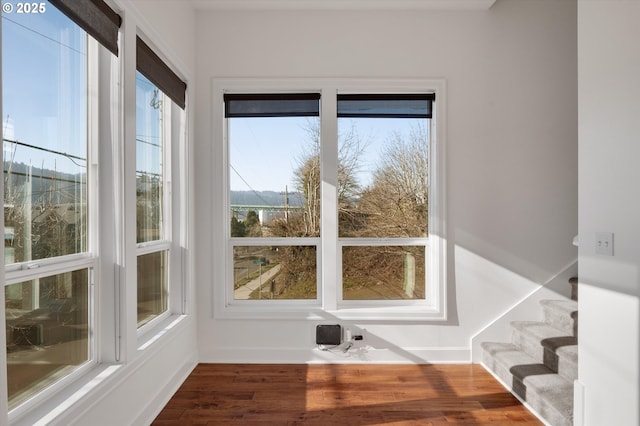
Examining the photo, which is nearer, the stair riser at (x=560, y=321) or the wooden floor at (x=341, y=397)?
the wooden floor at (x=341, y=397)

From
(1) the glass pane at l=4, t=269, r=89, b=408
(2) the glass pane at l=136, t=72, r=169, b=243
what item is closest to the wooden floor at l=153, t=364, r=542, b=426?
(1) the glass pane at l=4, t=269, r=89, b=408

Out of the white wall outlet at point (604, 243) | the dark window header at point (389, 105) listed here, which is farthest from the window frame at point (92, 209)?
the white wall outlet at point (604, 243)

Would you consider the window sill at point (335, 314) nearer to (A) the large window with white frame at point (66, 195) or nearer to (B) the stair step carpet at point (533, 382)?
(B) the stair step carpet at point (533, 382)

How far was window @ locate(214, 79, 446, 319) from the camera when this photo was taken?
361 centimetres

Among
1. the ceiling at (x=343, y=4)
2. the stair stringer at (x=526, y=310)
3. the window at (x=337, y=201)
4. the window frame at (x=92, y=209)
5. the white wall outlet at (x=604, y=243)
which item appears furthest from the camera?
the window at (x=337, y=201)

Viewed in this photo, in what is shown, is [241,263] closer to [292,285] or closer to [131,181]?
[292,285]

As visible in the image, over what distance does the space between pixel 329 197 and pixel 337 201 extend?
0.09 meters

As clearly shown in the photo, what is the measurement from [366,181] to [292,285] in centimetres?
114

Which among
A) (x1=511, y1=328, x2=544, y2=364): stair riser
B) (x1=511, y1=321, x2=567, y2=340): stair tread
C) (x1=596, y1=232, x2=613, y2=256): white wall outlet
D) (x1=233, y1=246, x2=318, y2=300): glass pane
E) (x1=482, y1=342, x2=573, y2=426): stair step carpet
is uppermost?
(x1=596, y1=232, x2=613, y2=256): white wall outlet

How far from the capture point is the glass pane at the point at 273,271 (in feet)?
12.0

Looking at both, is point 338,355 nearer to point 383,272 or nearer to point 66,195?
point 383,272

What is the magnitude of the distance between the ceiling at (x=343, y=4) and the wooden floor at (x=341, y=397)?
3012 millimetres

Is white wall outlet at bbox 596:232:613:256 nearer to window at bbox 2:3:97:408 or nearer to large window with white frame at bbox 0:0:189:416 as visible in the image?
large window with white frame at bbox 0:0:189:416

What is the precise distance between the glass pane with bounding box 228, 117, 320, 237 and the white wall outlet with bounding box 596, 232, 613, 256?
214cm
